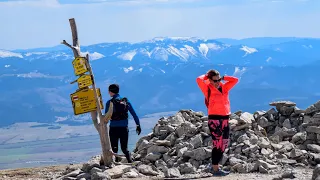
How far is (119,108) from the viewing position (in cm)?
1270

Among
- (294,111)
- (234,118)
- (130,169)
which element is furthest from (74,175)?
(294,111)

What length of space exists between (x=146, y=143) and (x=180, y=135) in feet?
3.22

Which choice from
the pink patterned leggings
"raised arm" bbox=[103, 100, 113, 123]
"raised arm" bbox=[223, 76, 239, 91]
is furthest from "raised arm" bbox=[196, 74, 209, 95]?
"raised arm" bbox=[103, 100, 113, 123]

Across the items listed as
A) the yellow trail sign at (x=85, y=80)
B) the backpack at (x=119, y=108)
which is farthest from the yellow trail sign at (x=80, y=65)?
the backpack at (x=119, y=108)

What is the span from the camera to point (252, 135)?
13797 millimetres

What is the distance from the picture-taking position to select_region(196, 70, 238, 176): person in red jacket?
11102 mm

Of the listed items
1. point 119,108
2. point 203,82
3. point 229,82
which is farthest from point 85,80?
point 229,82

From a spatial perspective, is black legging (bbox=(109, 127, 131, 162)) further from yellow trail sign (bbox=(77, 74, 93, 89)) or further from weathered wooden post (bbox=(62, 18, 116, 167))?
yellow trail sign (bbox=(77, 74, 93, 89))

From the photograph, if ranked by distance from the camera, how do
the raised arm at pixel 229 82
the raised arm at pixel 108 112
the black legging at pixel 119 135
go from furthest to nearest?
the black legging at pixel 119 135 < the raised arm at pixel 108 112 < the raised arm at pixel 229 82

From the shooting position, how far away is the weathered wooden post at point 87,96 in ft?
41.2

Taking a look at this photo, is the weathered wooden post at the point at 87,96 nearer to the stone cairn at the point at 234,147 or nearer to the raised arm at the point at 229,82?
the stone cairn at the point at 234,147

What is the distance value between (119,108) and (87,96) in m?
0.78

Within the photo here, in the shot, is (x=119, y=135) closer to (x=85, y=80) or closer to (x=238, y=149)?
(x=85, y=80)

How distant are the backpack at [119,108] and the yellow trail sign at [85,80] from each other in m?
0.65
